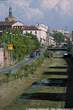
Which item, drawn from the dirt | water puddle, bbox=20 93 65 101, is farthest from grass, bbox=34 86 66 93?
water puddle, bbox=20 93 65 101

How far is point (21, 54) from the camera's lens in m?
73.6

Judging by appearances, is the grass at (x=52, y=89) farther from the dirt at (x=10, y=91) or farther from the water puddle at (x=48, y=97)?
the water puddle at (x=48, y=97)

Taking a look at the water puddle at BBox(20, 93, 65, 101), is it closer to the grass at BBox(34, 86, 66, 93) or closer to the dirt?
the dirt

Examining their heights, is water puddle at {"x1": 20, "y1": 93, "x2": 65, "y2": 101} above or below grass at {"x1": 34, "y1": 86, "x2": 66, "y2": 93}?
above

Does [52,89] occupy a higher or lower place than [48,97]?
lower


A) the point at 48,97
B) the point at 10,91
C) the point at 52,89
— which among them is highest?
the point at 48,97

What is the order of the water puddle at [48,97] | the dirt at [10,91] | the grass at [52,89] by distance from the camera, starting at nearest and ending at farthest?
the dirt at [10,91] < the water puddle at [48,97] < the grass at [52,89]

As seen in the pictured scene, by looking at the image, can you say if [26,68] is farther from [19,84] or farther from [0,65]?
[19,84]

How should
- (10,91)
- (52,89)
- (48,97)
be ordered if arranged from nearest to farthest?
(48,97) < (10,91) < (52,89)

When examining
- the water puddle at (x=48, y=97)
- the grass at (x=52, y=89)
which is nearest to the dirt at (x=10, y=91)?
the water puddle at (x=48, y=97)

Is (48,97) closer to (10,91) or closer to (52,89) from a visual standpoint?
(52,89)

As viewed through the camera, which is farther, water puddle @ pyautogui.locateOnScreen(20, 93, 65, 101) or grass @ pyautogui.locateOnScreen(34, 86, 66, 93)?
grass @ pyautogui.locateOnScreen(34, 86, 66, 93)

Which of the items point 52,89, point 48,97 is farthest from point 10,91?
point 48,97

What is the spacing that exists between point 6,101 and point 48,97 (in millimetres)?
2988
